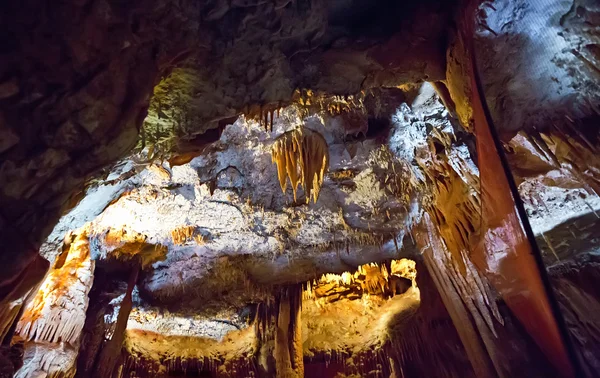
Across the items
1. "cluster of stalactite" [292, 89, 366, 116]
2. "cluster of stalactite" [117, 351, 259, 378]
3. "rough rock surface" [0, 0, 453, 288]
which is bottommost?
"cluster of stalactite" [117, 351, 259, 378]

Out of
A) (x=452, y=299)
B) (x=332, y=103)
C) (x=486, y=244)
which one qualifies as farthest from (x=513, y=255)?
(x=452, y=299)

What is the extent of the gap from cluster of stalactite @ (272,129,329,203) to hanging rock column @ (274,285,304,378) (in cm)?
310

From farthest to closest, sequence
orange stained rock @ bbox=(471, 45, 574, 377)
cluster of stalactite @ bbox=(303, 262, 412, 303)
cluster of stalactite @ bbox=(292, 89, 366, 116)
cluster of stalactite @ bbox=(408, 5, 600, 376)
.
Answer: cluster of stalactite @ bbox=(303, 262, 412, 303)
cluster of stalactite @ bbox=(292, 89, 366, 116)
cluster of stalactite @ bbox=(408, 5, 600, 376)
orange stained rock @ bbox=(471, 45, 574, 377)

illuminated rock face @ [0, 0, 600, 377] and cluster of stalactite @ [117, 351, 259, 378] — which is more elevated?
illuminated rock face @ [0, 0, 600, 377]

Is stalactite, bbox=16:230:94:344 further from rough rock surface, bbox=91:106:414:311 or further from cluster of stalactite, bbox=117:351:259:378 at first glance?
cluster of stalactite, bbox=117:351:259:378

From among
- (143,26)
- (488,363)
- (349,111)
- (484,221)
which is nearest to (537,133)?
(484,221)

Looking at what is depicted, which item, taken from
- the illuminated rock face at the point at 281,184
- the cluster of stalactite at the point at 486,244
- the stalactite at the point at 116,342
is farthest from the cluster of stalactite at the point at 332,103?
the stalactite at the point at 116,342

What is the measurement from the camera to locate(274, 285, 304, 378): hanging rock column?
20.7 feet

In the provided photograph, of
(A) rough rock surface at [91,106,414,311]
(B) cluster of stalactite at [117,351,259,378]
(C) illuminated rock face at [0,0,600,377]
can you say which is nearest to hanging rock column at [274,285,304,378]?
(C) illuminated rock face at [0,0,600,377]

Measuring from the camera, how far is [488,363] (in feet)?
15.4

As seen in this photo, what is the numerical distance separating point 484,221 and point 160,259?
4.91m

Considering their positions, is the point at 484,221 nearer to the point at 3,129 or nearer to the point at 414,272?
the point at 414,272

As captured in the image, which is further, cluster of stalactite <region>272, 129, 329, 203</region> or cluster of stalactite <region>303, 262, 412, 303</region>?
cluster of stalactite <region>303, 262, 412, 303</region>

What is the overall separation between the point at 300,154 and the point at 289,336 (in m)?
3.63
